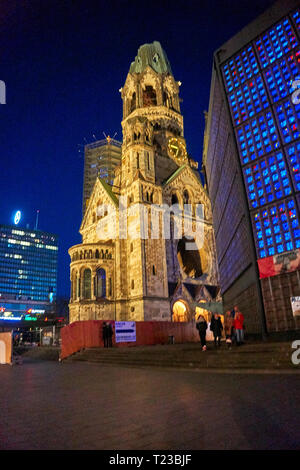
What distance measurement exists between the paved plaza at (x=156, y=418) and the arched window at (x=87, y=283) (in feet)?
99.3

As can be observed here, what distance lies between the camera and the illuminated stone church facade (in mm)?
35844

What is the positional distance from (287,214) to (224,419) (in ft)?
46.0

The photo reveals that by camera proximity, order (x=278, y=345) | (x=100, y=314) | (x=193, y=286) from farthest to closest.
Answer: (x=193, y=286) < (x=100, y=314) < (x=278, y=345)

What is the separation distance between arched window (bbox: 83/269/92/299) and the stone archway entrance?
36.5ft

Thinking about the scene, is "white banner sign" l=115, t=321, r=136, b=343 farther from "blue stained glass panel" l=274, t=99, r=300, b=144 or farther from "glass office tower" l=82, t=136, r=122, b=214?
"glass office tower" l=82, t=136, r=122, b=214

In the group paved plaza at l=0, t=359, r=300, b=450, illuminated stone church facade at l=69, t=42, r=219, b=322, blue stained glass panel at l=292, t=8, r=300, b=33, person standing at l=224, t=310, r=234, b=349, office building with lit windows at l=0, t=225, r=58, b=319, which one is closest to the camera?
paved plaza at l=0, t=359, r=300, b=450

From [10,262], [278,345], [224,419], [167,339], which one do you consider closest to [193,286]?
[167,339]

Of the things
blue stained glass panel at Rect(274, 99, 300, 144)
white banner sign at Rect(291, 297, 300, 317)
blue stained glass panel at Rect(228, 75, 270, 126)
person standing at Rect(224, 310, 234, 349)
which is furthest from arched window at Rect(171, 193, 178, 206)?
person standing at Rect(224, 310, 234, 349)

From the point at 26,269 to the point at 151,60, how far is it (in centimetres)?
10842

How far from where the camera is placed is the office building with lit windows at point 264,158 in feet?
53.2

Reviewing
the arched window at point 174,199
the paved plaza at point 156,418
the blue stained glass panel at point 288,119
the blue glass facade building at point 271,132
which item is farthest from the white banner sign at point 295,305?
the arched window at point 174,199

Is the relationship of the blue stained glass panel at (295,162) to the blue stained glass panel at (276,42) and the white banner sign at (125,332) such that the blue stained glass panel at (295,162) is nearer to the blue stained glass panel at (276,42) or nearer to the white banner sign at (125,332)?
the blue stained glass panel at (276,42)
